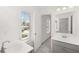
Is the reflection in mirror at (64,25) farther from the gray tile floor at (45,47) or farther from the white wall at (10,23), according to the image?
the white wall at (10,23)

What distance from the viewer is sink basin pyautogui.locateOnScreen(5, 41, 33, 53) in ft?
4.06

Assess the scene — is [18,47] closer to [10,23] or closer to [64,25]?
[10,23]

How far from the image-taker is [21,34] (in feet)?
4.16

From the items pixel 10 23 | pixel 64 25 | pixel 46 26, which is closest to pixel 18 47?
pixel 10 23

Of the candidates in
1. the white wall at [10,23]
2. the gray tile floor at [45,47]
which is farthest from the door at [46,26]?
the white wall at [10,23]

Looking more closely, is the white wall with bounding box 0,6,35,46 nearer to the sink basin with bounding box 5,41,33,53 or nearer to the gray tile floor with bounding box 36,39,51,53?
the sink basin with bounding box 5,41,33,53

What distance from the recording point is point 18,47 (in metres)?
1.25

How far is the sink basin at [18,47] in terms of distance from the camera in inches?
48.7

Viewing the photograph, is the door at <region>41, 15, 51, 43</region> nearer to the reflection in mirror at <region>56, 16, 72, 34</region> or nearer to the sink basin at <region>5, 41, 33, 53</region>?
the reflection in mirror at <region>56, 16, 72, 34</region>

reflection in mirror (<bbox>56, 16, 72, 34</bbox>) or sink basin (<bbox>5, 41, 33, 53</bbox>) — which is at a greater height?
reflection in mirror (<bbox>56, 16, 72, 34</bbox>)

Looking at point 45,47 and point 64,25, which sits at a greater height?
point 64,25

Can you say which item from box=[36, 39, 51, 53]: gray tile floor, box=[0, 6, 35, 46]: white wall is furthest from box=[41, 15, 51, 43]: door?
box=[0, 6, 35, 46]: white wall
